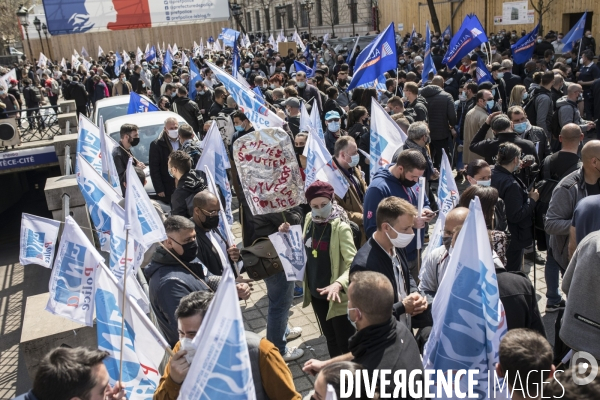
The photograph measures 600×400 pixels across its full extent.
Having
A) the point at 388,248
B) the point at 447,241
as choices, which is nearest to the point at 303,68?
the point at 447,241

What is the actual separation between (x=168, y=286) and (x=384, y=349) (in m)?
1.61

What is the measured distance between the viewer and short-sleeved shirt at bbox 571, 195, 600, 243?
4164 mm

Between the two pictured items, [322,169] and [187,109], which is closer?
[322,169]

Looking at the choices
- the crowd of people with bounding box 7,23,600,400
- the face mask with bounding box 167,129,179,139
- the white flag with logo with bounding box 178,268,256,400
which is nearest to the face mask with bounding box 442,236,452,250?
the crowd of people with bounding box 7,23,600,400

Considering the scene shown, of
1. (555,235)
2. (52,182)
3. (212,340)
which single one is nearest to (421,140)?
(555,235)

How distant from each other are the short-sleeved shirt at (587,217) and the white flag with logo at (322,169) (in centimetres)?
221

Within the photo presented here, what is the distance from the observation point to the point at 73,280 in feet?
14.5

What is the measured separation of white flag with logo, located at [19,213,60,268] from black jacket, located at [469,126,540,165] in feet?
16.3

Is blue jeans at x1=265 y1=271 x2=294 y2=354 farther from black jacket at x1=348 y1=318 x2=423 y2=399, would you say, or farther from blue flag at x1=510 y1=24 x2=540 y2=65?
blue flag at x1=510 y1=24 x2=540 y2=65

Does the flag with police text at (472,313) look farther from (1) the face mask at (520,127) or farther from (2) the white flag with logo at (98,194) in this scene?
(1) the face mask at (520,127)

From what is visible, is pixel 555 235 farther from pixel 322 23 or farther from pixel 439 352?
→ pixel 322 23

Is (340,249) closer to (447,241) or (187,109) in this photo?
(447,241)

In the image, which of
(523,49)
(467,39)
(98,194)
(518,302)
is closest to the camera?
(518,302)

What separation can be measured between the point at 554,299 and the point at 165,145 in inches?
212
